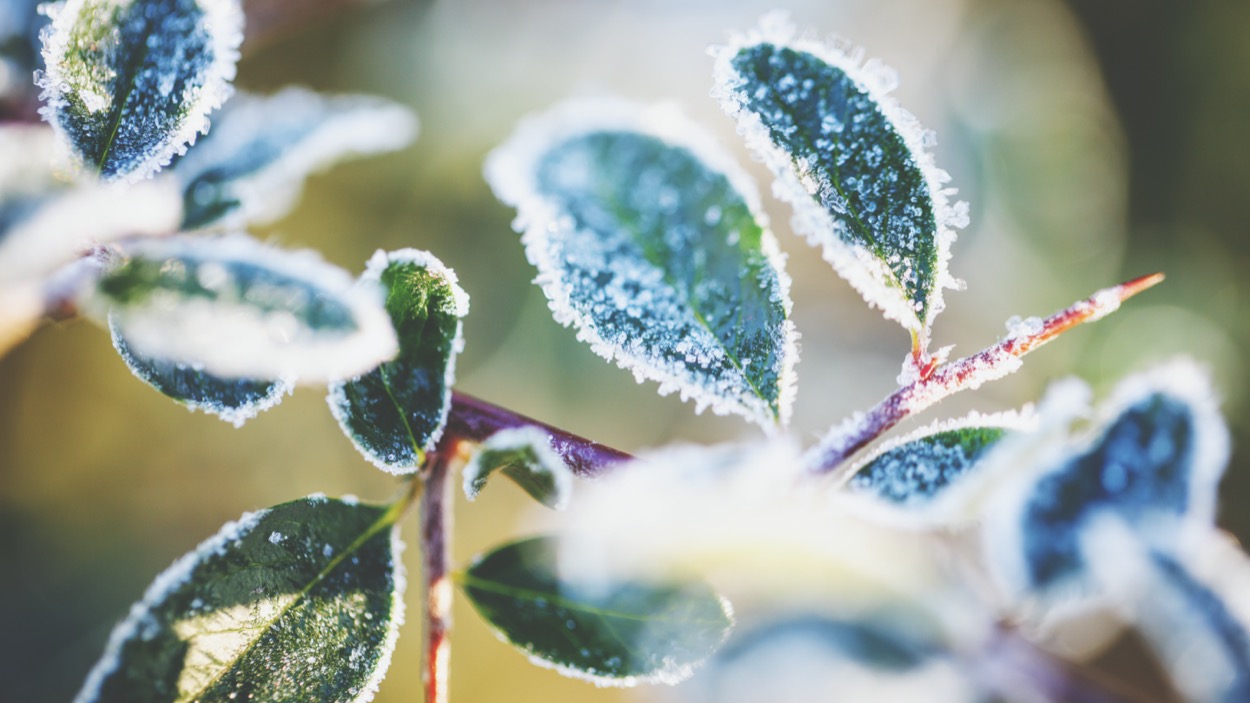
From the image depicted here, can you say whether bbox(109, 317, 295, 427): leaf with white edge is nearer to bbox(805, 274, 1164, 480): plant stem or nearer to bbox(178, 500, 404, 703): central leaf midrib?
bbox(178, 500, 404, 703): central leaf midrib

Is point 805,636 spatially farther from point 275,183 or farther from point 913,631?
point 275,183

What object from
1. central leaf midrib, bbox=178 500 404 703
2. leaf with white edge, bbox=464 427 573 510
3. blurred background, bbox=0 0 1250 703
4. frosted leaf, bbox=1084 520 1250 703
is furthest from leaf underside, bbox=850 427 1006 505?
blurred background, bbox=0 0 1250 703

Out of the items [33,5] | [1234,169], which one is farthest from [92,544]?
[1234,169]

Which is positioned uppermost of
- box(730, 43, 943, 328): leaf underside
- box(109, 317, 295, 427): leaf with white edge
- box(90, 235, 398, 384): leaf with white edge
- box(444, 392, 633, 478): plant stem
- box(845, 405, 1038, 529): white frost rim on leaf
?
box(730, 43, 943, 328): leaf underside

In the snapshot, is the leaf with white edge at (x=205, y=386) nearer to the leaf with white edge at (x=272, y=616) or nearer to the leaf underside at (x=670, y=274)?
the leaf with white edge at (x=272, y=616)

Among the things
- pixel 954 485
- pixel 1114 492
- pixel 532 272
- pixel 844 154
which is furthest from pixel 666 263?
pixel 532 272

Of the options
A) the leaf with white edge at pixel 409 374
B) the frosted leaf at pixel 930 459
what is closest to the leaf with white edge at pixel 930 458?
the frosted leaf at pixel 930 459

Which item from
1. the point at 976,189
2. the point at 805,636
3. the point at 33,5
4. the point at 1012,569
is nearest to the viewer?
the point at 1012,569
